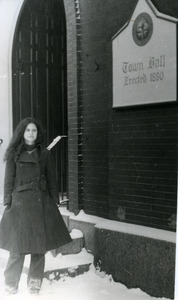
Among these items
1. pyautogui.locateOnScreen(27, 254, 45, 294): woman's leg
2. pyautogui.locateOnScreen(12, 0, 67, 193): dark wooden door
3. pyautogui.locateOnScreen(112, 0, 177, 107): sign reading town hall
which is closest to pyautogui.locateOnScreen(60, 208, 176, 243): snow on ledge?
pyautogui.locateOnScreen(12, 0, 67, 193): dark wooden door

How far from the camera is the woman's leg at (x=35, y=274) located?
13.3 ft

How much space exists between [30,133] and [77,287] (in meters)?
1.51

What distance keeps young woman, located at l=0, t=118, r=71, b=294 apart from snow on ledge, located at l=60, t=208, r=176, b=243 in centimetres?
71

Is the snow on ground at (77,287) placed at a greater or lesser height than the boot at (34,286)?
lesser

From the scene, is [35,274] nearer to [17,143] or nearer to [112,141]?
[17,143]

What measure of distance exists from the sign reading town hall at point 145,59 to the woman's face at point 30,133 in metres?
0.95

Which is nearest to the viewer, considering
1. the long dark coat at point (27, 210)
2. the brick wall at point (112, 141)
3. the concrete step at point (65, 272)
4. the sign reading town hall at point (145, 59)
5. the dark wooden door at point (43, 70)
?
the sign reading town hall at point (145, 59)

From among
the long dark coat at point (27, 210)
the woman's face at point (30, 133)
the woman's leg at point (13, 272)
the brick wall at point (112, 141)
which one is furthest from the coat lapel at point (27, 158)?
the brick wall at point (112, 141)

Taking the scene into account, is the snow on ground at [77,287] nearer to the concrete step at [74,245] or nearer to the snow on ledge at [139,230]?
the concrete step at [74,245]

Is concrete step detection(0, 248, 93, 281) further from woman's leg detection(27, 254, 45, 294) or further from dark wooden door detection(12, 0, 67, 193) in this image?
dark wooden door detection(12, 0, 67, 193)

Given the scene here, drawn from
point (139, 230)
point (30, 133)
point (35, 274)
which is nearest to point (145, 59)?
point (30, 133)

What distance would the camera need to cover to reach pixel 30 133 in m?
4.02

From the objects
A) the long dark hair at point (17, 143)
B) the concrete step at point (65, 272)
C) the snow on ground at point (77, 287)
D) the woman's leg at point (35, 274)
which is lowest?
the snow on ground at point (77, 287)

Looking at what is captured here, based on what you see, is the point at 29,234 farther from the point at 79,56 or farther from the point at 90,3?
the point at 90,3
